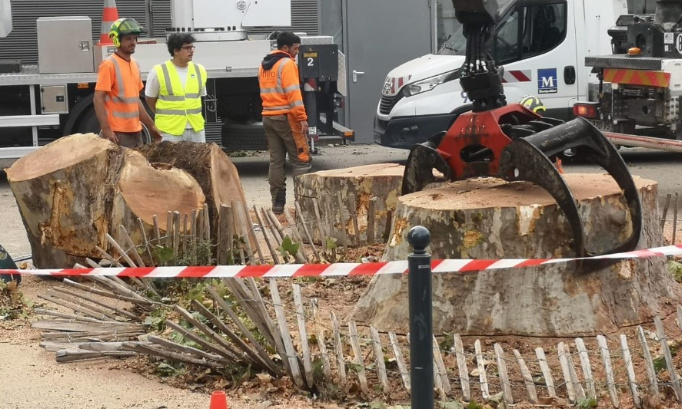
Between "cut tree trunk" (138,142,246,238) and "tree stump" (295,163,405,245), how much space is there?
656 mm

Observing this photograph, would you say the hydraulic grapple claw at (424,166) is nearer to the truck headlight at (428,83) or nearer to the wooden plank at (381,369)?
the wooden plank at (381,369)

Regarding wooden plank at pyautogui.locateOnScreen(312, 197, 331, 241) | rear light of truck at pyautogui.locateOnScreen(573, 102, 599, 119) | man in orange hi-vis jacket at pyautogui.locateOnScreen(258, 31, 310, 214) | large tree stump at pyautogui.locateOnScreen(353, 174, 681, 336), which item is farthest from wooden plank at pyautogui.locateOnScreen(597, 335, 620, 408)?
rear light of truck at pyautogui.locateOnScreen(573, 102, 599, 119)

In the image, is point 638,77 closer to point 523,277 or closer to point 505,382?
point 523,277

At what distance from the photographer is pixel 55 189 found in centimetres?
877

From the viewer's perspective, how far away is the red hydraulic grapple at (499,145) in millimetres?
6320

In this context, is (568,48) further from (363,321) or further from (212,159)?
(363,321)

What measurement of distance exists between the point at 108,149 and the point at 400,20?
34.0 ft

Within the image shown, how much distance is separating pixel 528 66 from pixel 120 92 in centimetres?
629

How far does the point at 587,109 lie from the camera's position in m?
13.6

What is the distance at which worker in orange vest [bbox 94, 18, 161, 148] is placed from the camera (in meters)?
10.4

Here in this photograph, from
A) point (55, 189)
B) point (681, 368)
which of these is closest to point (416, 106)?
point (55, 189)

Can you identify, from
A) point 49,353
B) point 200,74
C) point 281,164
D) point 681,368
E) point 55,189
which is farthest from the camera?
point 281,164

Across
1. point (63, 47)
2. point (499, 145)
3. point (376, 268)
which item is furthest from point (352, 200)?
point (63, 47)

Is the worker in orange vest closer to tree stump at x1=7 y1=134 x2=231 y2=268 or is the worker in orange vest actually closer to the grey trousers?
tree stump at x1=7 y1=134 x2=231 y2=268
